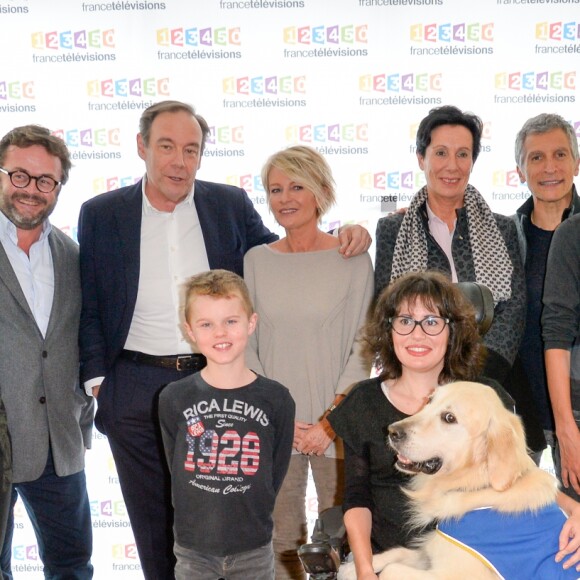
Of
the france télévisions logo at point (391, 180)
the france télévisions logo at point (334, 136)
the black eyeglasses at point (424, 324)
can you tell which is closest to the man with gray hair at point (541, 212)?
the black eyeglasses at point (424, 324)

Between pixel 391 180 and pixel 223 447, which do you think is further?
pixel 391 180

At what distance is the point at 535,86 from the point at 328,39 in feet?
4.56

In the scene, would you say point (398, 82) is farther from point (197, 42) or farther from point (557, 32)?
point (197, 42)

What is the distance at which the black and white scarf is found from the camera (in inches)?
117

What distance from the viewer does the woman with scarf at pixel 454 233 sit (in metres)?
2.97

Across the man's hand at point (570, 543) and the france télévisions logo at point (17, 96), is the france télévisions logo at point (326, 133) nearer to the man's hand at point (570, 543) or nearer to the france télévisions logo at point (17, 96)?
the france télévisions logo at point (17, 96)

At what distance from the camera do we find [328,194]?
3.18 metres

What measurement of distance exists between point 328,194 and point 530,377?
1181 millimetres

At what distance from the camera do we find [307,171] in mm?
3102

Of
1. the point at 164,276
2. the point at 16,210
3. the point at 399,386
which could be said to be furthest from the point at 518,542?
the point at 16,210

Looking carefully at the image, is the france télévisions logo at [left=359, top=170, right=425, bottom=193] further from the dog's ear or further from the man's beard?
the dog's ear

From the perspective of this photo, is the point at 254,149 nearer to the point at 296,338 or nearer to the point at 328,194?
the point at 328,194

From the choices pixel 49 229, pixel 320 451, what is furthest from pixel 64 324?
pixel 320 451

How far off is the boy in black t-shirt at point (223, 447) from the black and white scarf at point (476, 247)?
2.75ft
